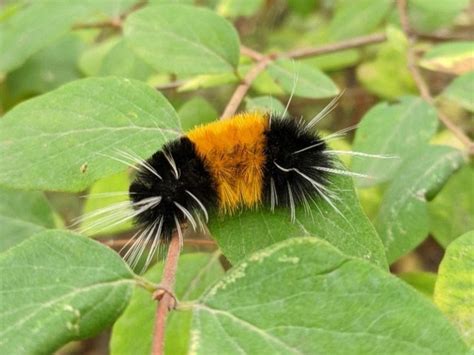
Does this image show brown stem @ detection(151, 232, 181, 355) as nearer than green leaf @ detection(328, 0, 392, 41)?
Yes

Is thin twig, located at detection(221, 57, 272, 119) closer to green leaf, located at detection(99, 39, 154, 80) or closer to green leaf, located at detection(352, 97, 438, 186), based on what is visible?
green leaf, located at detection(352, 97, 438, 186)

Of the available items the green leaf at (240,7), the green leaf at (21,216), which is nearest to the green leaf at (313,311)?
the green leaf at (21,216)

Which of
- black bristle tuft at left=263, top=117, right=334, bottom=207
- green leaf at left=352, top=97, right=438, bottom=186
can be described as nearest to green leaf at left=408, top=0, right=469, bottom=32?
green leaf at left=352, top=97, right=438, bottom=186

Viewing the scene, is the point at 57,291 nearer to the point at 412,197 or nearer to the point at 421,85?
the point at 412,197

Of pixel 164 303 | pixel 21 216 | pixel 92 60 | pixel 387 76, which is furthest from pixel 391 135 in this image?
pixel 92 60

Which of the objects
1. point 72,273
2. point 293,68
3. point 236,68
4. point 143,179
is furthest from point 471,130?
point 72,273

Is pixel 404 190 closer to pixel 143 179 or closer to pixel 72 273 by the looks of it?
pixel 143 179
